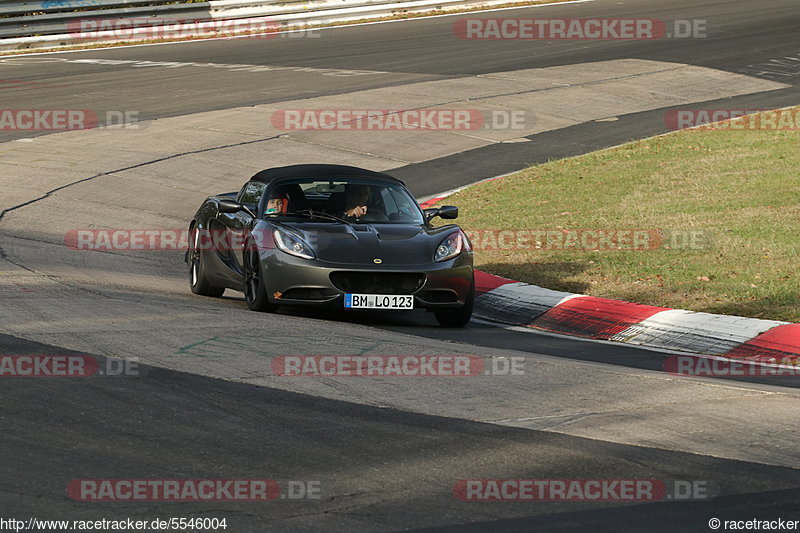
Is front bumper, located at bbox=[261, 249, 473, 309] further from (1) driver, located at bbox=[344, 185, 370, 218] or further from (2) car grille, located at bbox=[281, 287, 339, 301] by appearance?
(1) driver, located at bbox=[344, 185, 370, 218]

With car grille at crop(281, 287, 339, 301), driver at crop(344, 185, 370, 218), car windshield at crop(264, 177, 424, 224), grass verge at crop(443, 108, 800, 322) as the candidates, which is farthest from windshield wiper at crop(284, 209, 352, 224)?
grass verge at crop(443, 108, 800, 322)

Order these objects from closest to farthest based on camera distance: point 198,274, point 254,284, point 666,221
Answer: point 254,284 < point 198,274 < point 666,221

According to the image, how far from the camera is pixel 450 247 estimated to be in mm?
11039

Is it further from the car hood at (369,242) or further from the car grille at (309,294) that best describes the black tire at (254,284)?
the car hood at (369,242)

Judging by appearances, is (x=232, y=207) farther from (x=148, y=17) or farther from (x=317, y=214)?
(x=148, y=17)

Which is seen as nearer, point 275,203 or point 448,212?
point 275,203

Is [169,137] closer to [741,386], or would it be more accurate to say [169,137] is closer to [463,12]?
[741,386]

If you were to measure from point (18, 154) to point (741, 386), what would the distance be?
1552 cm

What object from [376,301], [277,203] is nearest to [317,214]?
[277,203]

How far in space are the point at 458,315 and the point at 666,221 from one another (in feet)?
16.3

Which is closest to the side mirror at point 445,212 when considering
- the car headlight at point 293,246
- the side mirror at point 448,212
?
the side mirror at point 448,212

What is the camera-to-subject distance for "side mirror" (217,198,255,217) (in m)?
11.4

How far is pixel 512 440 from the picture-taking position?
662cm

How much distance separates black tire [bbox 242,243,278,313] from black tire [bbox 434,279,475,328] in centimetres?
153
